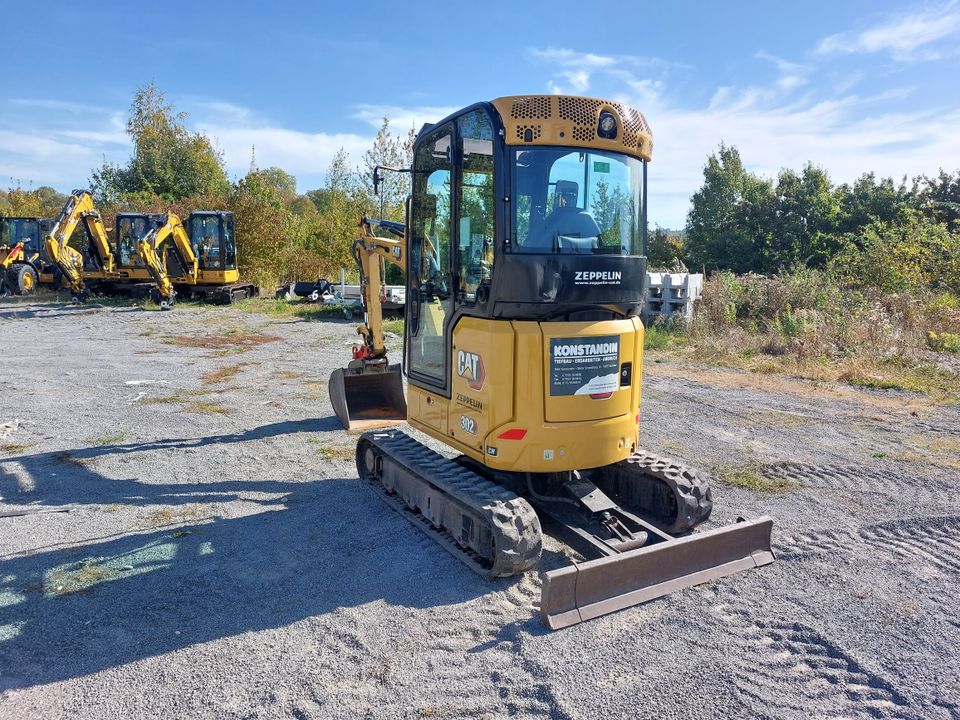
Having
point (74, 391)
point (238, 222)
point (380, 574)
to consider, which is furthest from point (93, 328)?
point (380, 574)

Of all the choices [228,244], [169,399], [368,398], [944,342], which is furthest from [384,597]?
[228,244]

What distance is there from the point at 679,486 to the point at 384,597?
211 cm

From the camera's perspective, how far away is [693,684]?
132 inches

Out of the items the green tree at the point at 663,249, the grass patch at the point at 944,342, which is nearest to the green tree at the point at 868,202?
the green tree at the point at 663,249

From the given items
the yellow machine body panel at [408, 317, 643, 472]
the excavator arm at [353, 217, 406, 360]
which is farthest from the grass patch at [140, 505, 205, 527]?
the excavator arm at [353, 217, 406, 360]

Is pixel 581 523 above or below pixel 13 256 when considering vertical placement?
below

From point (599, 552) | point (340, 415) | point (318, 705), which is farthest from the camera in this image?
point (340, 415)

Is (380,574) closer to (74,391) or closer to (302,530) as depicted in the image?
(302,530)

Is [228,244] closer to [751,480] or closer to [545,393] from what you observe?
[751,480]

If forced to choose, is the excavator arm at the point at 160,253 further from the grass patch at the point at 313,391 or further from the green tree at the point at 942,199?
the green tree at the point at 942,199

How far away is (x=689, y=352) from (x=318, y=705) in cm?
1096

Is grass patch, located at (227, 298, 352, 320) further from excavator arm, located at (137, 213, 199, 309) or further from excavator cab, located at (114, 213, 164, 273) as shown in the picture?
excavator cab, located at (114, 213, 164, 273)

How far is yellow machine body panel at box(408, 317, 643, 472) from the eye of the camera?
423 cm

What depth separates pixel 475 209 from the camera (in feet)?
14.4
